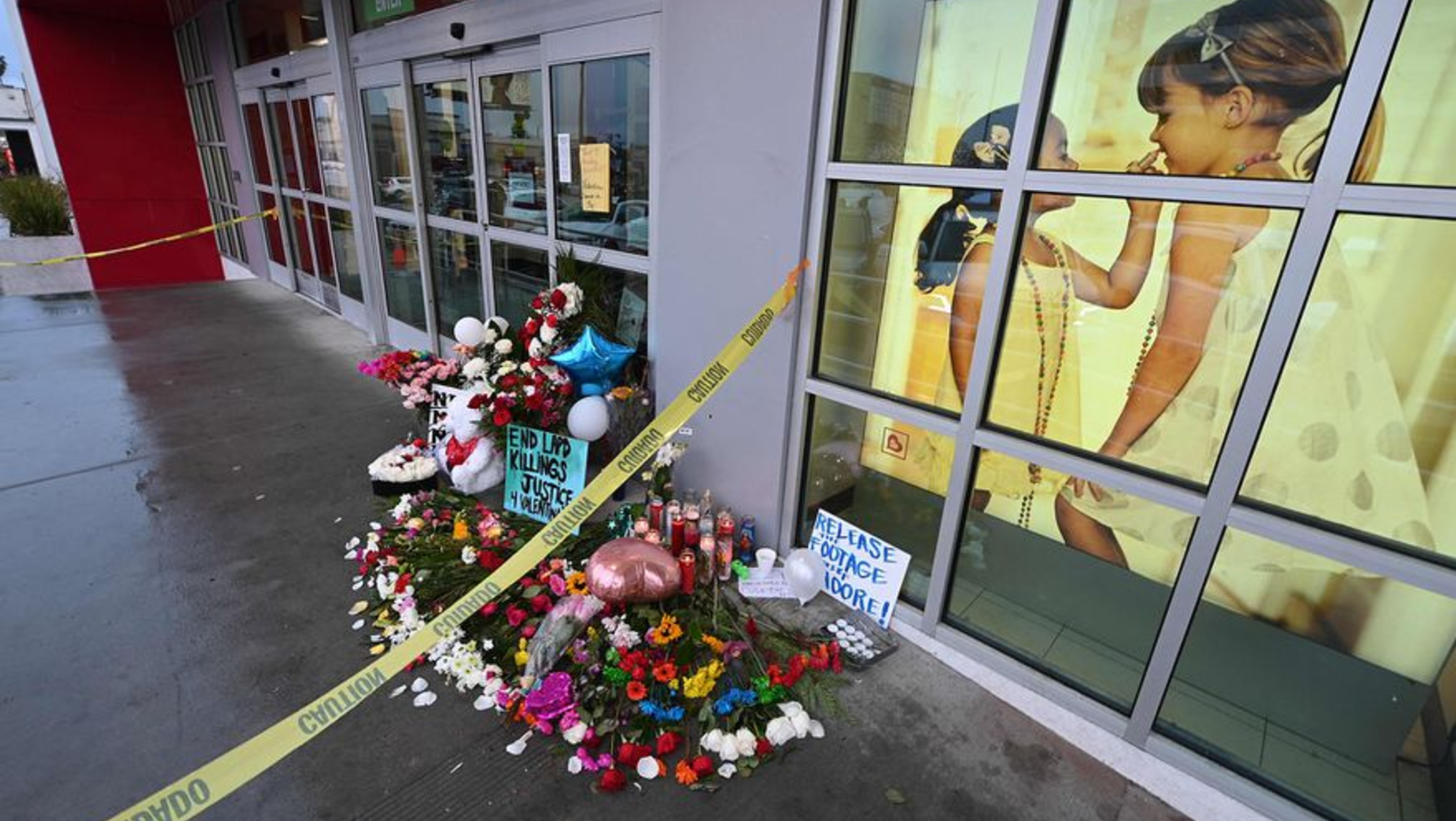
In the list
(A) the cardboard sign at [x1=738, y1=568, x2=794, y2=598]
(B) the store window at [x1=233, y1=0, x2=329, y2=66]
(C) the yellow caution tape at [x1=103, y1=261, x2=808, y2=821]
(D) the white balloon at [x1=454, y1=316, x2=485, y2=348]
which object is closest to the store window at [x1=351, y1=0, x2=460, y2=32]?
(B) the store window at [x1=233, y1=0, x2=329, y2=66]

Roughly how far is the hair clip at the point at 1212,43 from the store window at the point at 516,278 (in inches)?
134

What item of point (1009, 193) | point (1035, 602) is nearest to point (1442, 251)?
point (1009, 193)

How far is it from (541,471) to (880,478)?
171 centimetres

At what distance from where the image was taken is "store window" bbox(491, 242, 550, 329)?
4.29 meters

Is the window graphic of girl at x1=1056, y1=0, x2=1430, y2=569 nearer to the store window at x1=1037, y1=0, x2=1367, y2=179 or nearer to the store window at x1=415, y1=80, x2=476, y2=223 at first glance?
the store window at x1=1037, y1=0, x2=1367, y2=179

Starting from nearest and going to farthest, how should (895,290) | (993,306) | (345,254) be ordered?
(993,306) < (895,290) < (345,254)

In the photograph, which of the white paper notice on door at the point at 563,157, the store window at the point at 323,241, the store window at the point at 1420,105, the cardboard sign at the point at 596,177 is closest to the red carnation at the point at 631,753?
the store window at the point at 1420,105

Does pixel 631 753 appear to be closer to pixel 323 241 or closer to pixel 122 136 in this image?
pixel 323 241

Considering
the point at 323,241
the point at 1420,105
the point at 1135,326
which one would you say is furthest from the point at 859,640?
the point at 323,241

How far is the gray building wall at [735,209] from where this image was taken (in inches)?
96.9

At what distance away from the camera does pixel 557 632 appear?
7.88 ft

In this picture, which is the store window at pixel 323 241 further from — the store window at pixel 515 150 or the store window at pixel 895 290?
the store window at pixel 895 290

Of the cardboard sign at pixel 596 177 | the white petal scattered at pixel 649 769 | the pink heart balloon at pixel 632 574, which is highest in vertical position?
the cardboard sign at pixel 596 177

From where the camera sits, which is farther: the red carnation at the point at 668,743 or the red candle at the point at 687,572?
the red candle at the point at 687,572
